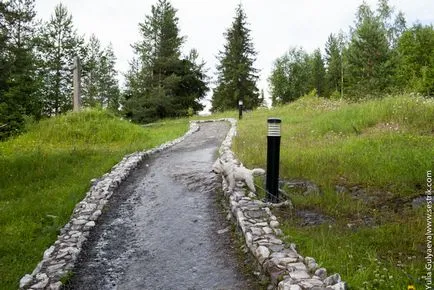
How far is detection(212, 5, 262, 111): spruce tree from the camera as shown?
42469 millimetres

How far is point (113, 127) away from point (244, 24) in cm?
2780

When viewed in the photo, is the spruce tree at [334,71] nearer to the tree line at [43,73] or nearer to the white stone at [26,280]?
the tree line at [43,73]

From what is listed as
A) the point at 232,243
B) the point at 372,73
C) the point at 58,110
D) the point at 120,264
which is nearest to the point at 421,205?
the point at 232,243

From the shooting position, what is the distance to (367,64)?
42281 millimetres

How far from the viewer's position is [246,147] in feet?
40.9

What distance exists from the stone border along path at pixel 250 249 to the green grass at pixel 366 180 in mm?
265

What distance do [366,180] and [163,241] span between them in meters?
4.22

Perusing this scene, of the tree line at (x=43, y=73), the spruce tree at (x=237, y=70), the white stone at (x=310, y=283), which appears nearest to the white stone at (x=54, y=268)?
the white stone at (x=310, y=283)

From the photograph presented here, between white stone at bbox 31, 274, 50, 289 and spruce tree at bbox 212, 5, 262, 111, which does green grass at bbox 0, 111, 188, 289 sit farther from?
spruce tree at bbox 212, 5, 262, 111

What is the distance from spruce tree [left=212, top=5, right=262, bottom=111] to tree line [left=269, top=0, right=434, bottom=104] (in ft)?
33.3

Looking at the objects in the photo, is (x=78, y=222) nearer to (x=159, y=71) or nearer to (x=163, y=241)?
(x=163, y=241)

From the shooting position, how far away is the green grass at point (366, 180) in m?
4.76

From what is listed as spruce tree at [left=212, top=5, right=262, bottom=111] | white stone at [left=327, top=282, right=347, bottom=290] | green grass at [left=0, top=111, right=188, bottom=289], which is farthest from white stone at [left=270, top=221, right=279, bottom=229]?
spruce tree at [left=212, top=5, right=262, bottom=111]

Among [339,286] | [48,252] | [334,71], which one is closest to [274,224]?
[339,286]
